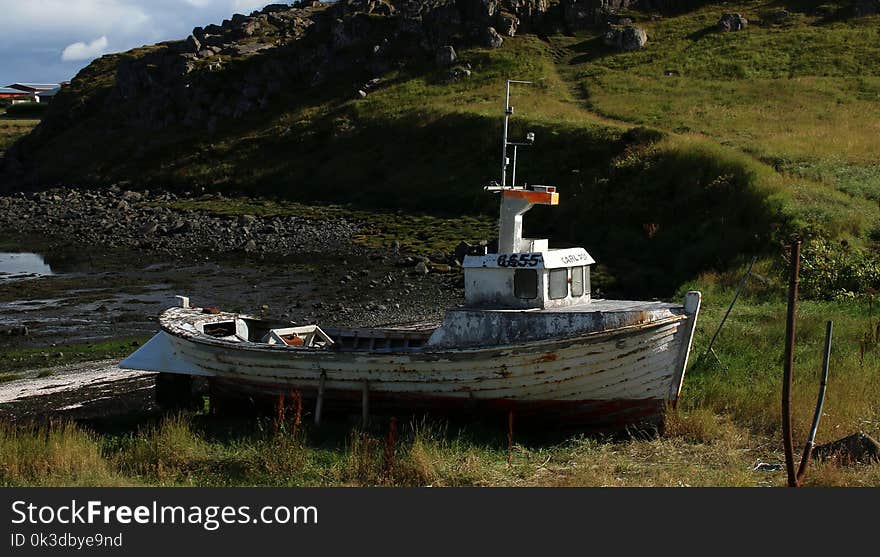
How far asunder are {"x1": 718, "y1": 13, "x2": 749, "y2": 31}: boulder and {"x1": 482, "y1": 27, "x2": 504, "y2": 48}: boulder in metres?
18.7

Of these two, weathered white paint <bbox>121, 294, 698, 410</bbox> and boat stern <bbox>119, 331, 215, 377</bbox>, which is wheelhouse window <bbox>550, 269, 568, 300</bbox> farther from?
boat stern <bbox>119, 331, 215, 377</bbox>

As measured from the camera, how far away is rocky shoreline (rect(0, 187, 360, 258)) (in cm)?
4300

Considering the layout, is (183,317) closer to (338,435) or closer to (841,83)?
(338,435)

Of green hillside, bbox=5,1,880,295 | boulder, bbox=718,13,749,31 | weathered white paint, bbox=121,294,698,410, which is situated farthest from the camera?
boulder, bbox=718,13,749,31

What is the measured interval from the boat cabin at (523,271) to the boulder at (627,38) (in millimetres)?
61312

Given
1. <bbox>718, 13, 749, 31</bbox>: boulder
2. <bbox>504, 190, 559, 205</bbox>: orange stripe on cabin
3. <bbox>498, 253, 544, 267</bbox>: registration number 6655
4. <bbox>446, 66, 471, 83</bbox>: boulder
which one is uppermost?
<bbox>718, 13, 749, 31</bbox>: boulder

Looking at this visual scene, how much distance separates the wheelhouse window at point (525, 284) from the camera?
637 inches

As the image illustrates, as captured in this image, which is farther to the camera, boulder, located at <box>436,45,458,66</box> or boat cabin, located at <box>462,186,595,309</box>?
boulder, located at <box>436,45,458,66</box>

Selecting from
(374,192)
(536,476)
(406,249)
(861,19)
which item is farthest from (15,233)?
(861,19)

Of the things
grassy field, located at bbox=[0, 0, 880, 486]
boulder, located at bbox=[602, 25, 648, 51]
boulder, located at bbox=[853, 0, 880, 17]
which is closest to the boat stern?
grassy field, located at bbox=[0, 0, 880, 486]

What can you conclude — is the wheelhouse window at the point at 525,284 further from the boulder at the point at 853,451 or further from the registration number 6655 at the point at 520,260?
the boulder at the point at 853,451

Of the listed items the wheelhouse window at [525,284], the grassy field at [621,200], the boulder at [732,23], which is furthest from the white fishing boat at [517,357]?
the boulder at [732,23]

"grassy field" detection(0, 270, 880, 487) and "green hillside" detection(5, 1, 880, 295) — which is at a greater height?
"green hillside" detection(5, 1, 880, 295)

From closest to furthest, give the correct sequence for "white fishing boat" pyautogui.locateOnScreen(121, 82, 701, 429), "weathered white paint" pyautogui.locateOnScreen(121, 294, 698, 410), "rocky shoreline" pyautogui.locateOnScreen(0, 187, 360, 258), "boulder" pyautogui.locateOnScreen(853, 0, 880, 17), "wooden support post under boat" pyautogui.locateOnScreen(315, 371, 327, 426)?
"weathered white paint" pyautogui.locateOnScreen(121, 294, 698, 410)
"white fishing boat" pyautogui.locateOnScreen(121, 82, 701, 429)
"wooden support post under boat" pyautogui.locateOnScreen(315, 371, 327, 426)
"rocky shoreline" pyautogui.locateOnScreen(0, 187, 360, 258)
"boulder" pyautogui.locateOnScreen(853, 0, 880, 17)
